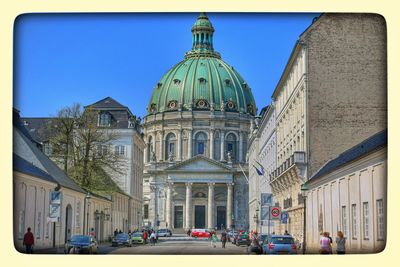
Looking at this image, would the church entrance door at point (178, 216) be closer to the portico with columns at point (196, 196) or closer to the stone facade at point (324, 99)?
the portico with columns at point (196, 196)

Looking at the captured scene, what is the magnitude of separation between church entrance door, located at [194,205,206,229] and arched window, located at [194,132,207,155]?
11.2m

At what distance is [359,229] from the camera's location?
25438 mm

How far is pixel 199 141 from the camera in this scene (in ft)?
434

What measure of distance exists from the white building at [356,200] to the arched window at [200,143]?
9423 cm

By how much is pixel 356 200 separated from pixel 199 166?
9523cm

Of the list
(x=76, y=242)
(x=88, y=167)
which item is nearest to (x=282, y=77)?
(x=88, y=167)

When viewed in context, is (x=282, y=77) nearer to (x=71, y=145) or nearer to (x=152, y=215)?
(x=71, y=145)

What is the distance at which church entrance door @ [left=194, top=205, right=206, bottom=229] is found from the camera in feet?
410

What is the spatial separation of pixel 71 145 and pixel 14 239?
31684 mm

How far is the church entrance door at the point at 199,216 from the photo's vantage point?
125 meters

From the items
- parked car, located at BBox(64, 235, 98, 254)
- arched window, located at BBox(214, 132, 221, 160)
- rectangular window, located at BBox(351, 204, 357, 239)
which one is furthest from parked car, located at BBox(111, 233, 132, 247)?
arched window, located at BBox(214, 132, 221, 160)

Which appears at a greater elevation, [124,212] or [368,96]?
[368,96]

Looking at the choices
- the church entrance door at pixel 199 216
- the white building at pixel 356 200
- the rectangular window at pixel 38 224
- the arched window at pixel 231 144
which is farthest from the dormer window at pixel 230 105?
the rectangular window at pixel 38 224

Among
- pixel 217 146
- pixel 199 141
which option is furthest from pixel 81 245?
pixel 199 141
